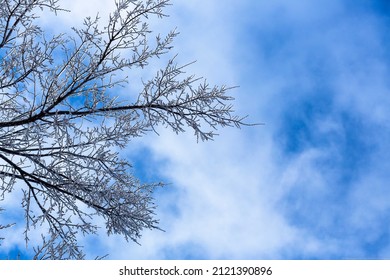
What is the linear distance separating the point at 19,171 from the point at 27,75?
4.62ft

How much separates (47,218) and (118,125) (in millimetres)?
1778

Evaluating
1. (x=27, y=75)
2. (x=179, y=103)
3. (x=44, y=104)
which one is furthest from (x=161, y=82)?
(x=27, y=75)

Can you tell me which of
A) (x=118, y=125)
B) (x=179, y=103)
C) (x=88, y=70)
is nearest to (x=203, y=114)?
(x=179, y=103)

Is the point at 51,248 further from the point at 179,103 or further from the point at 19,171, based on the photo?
the point at 179,103

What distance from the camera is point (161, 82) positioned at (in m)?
5.78

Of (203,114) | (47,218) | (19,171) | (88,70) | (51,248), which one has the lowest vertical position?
(51,248)

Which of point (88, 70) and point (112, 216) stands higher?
point (88, 70)

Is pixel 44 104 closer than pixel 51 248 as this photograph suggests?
Yes

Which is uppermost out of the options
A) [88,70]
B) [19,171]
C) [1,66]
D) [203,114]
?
[1,66]

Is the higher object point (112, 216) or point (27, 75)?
point (27, 75)
